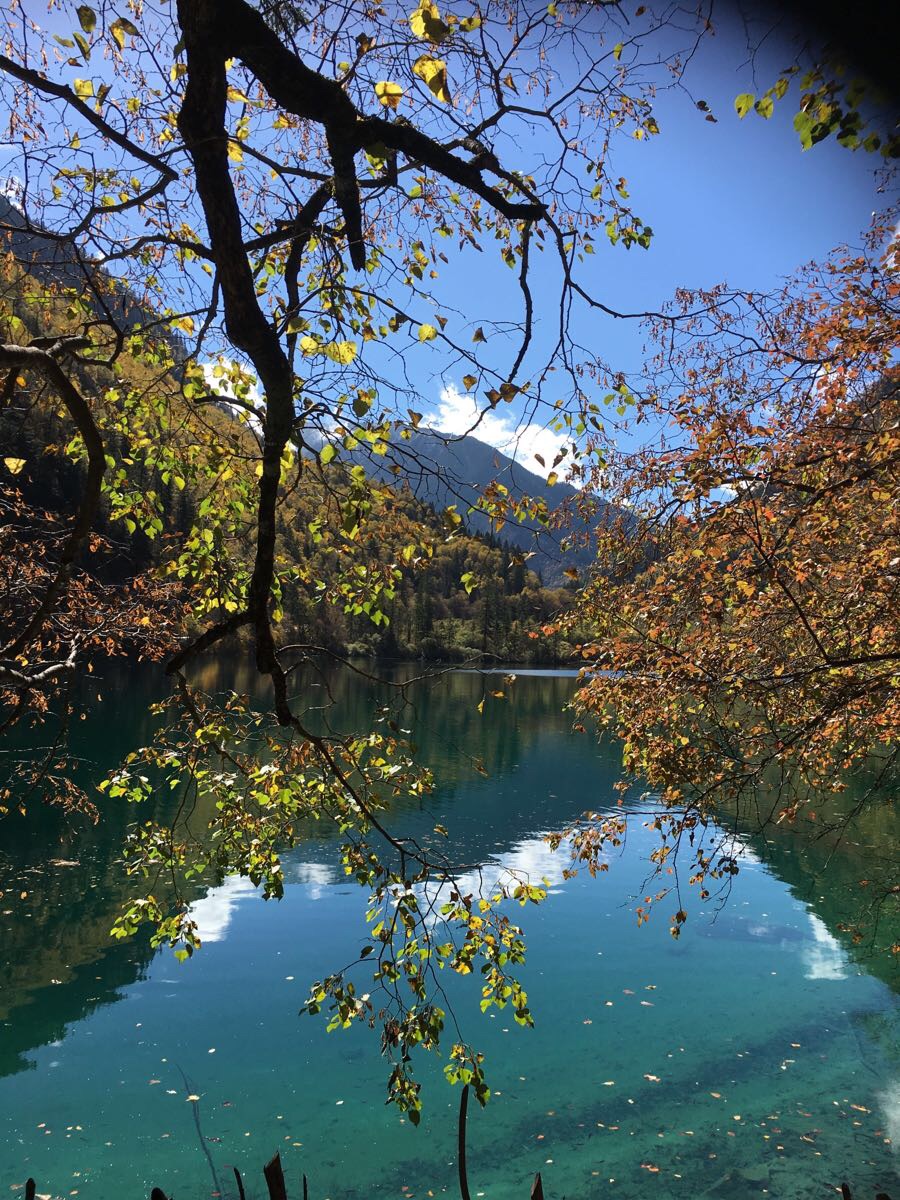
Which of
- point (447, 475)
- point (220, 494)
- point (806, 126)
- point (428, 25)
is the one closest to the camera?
point (428, 25)

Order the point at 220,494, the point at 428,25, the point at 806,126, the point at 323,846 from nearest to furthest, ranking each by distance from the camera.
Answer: the point at 428,25
the point at 806,126
the point at 220,494
the point at 323,846

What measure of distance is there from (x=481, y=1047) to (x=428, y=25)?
31.8ft

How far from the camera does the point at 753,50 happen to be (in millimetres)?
2691

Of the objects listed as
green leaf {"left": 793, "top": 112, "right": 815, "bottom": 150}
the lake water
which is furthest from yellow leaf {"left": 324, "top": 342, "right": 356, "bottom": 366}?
the lake water

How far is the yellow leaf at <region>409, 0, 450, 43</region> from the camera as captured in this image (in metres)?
2.19

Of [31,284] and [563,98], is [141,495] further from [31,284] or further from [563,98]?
[563,98]

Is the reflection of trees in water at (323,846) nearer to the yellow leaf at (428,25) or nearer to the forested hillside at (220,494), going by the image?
the forested hillside at (220,494)

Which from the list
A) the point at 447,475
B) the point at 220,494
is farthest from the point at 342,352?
the point at 220,494

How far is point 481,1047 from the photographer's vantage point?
913 cm

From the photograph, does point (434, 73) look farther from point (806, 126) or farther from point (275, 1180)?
point (275, 1180)

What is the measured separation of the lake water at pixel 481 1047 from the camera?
6930 mm

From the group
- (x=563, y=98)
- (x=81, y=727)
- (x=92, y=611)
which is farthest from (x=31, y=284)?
(x=81, y=727)

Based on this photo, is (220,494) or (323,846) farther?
(323,846)

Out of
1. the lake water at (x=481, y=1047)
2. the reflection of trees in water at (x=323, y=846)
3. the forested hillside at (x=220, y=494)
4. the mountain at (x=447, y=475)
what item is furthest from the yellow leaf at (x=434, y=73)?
the lake water at (x=481, y=1047)
